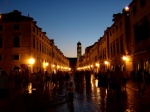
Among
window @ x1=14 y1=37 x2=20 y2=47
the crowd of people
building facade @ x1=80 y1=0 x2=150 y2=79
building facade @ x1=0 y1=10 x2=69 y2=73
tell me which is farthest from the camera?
window @ x1=14 y1=37 x2=20 y2=47

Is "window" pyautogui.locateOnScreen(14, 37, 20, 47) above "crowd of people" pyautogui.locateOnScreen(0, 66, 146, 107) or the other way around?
above

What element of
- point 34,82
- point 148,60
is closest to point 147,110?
point 34,82

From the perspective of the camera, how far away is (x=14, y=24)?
48344mm

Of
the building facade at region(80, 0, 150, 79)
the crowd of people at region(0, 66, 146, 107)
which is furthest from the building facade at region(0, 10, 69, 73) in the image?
the building facade at region(80, 0, 150, 79)

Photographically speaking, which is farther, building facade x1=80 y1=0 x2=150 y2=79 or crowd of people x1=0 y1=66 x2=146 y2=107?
building facade x1=80 y1=0 x2=150 y2=79

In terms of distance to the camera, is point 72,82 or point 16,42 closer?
point 72,82

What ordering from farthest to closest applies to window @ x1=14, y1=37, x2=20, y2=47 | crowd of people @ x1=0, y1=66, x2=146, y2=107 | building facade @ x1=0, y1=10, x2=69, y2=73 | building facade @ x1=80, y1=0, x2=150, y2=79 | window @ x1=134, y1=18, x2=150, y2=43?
1. window @ x1=14, y1=37, x2=20, y2=47
2. building facade @ x1=0, y1=10, x2=69, y2=73
3. building facade @ x1=80, y1=0, x2=150, y2=79
4. window @ x1=134, y1=18, x2=150, y2=43
5. crowd of people @ x1=0, y1=66, x2=146, y2=107

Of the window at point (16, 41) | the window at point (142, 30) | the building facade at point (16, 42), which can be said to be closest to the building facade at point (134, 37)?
the window at point (142, 30)

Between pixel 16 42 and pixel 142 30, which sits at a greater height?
pixel 16 42

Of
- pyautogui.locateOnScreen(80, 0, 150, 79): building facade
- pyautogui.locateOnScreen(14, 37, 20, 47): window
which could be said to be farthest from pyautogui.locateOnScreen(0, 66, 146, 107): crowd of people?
pyautogui.locateOnScreen(14, 37, 20, 47): window

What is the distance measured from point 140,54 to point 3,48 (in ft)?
85.1

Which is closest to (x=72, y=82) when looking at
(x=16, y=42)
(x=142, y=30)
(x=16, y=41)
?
(x=142, y=30)

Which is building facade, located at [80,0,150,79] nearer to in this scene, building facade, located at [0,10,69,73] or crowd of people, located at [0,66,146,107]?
crowd of people, located at [0,66,146,107]

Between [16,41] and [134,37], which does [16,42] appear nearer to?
[16,41]
